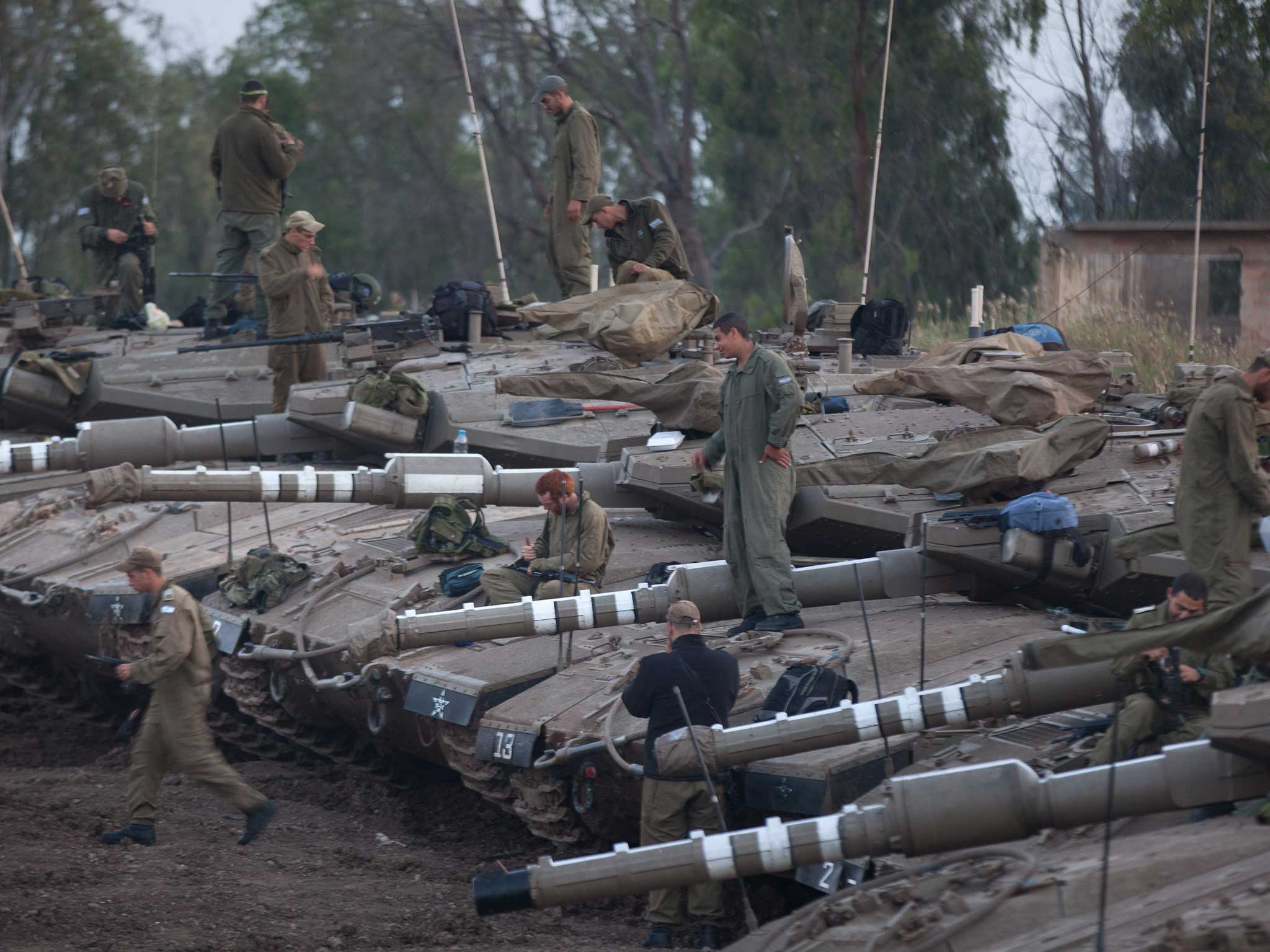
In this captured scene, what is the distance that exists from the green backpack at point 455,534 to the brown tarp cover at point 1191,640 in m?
4.67

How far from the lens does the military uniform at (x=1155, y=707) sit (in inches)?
250

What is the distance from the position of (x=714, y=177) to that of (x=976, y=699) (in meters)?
28.7

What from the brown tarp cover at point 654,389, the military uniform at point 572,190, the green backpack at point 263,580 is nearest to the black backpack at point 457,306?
the military uniform at point 572,190

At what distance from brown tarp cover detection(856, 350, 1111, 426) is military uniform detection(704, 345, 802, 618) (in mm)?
1557

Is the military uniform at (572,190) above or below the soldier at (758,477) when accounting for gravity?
above

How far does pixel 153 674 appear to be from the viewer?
8539mm

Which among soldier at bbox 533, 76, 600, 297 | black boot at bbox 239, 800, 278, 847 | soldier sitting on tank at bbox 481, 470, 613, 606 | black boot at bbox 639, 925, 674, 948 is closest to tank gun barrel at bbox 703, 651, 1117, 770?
black boot at bbox 639, 925, 674, 948

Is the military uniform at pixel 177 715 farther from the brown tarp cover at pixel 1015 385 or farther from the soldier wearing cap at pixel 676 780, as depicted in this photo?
the brown tarp cover at pixel 1015 385

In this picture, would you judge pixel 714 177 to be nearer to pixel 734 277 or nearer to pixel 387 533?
pixel 734 277

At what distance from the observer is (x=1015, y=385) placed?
31.7 feet

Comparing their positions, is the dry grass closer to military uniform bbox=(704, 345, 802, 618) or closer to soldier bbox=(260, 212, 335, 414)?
soldier bbox=(260, 212, 335, 414)

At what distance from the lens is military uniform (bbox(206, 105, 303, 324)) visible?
14766mm

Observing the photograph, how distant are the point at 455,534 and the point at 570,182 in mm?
4517

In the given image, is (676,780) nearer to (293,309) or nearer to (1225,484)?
(1225,484)
